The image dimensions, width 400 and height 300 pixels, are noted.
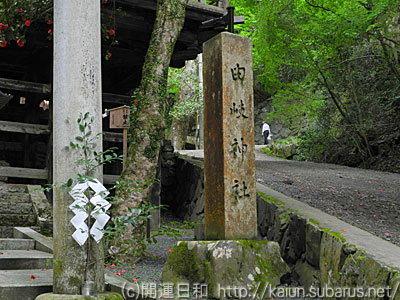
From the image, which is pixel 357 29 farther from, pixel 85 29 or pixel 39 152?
pixel 39 152

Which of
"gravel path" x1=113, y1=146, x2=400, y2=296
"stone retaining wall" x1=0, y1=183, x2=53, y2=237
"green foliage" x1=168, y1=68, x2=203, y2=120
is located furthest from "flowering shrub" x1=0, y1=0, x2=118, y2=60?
"green foliage" x1=168, y1=68, x2=203, y2=120

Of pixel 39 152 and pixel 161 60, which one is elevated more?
pixel 161 60

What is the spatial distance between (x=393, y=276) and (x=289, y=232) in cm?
186

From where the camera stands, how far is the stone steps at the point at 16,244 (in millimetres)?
4742

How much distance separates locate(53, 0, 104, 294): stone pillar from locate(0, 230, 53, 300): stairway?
0.68ft

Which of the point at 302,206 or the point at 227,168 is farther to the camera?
the point at 302,206

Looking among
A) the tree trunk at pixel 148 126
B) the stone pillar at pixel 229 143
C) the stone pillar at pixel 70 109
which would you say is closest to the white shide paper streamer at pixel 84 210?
the stone pillar at pixel 70 109

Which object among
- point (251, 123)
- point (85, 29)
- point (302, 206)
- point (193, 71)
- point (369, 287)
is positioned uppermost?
point (193, 71)

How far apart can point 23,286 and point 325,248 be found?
2.75 metres

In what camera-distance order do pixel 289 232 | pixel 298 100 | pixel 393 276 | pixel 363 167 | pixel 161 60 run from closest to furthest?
1. pixel 393 276
2. pixel 289 232
3. pixel 161 60
4. pixel 363 167
5. pixel 298 100

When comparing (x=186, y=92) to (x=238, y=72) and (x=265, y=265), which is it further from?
(x=265, y=265)

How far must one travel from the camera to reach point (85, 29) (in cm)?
320

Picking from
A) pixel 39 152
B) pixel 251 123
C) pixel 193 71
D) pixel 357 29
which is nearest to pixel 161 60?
pixel 251 123

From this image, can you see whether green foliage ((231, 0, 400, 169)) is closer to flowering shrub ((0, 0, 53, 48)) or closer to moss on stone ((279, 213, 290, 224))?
moss on stone ((279, 213, 290, 224))
